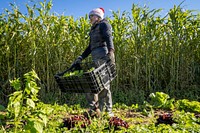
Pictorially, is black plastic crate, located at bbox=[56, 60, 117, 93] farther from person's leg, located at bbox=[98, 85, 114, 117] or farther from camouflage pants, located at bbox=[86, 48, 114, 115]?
person's leg, located at bbox=[98, 85, 114, 117]

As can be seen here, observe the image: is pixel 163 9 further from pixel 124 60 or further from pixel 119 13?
pixel 124 60

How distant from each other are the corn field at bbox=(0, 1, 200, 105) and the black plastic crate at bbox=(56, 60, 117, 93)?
272 cm

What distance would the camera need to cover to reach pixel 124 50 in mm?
6797

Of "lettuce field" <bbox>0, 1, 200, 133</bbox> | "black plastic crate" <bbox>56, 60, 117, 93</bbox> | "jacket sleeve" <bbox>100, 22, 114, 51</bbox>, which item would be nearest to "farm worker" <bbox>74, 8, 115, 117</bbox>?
"jacket sleeve" <bbox>100, 22, 114, 51</bbox>

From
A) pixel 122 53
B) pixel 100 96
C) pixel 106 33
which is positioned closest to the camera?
pixel 106 33

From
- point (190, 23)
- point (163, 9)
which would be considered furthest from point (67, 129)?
point (190, 23)

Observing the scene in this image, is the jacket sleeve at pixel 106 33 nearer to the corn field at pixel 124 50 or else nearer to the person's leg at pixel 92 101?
the person's leg at pixel 92 101

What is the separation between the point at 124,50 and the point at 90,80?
385 centimetres

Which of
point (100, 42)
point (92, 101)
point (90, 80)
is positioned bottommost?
point (92, 101)

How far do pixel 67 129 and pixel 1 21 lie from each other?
3.67 m

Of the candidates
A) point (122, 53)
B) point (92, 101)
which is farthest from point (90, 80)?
point (122, 53)

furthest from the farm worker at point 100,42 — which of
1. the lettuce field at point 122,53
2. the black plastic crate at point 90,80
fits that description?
the lettuce field at point 122,53

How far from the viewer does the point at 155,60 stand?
22.7ft

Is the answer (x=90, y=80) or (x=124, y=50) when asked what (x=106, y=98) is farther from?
(x=124, y=50)
